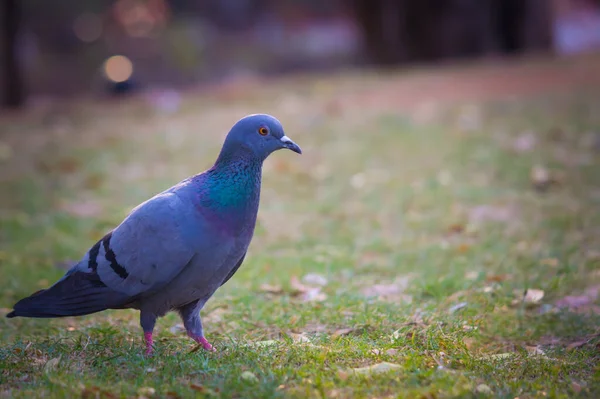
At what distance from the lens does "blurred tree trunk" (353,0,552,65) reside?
1357cm

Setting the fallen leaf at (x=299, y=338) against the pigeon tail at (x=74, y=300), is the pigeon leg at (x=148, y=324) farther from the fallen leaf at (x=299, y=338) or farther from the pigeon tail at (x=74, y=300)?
the fallen leaf at (x=299, y=338)

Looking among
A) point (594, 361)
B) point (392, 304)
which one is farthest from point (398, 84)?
point (594, 361)

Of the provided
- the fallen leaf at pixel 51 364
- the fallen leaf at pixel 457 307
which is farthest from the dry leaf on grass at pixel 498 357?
the fallen leaf at pixel 51 364

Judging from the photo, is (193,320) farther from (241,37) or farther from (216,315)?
(241,37)

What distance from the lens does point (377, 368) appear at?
3.52 metres

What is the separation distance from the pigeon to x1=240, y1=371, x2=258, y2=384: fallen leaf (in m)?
0.53

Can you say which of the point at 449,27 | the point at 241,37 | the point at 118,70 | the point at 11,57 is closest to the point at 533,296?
the point at 449,27

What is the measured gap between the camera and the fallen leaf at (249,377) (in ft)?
11.1

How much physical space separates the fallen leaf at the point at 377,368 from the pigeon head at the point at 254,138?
1.10 m

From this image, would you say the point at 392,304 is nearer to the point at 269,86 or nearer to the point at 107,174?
the point at 107,174

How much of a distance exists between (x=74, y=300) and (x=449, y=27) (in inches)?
444

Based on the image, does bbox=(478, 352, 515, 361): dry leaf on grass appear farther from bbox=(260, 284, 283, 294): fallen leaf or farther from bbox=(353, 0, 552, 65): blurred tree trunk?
bbox=(353, 0, 552, 65): blurred tree trunk

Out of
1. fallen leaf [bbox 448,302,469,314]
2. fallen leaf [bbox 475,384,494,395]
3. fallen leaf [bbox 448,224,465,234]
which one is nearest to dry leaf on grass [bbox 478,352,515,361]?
fallen leaf [bbox 475,384,494,395]

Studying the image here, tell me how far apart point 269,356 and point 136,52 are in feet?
54.5
